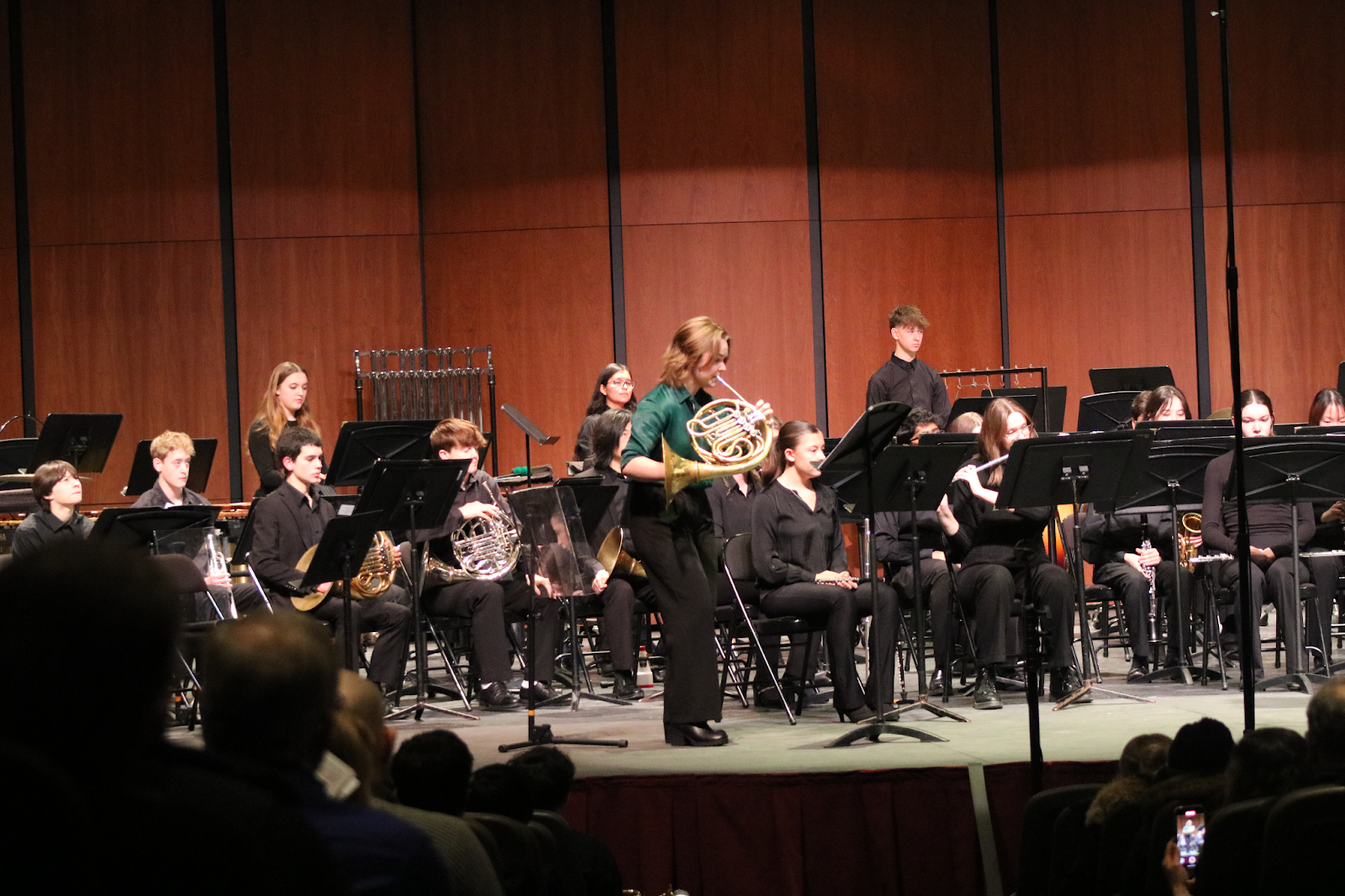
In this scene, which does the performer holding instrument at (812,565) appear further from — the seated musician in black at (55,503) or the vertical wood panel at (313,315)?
the vertical wood panel at (313,315)

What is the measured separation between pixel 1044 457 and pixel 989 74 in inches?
260

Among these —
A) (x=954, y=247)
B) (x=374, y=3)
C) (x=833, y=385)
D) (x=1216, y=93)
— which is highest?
(x=374, y=3)

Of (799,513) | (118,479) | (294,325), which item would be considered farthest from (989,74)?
(118,479)

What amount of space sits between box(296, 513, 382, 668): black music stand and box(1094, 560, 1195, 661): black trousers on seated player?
3441 millimetres

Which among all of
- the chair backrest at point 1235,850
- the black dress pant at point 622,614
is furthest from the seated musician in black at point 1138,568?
the chair backrest at point 1235,850

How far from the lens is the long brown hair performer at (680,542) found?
212 inches

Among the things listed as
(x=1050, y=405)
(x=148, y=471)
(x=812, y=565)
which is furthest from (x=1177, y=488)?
(x=148, y=471)

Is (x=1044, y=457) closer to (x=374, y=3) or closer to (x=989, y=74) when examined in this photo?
(x=989, y=74)

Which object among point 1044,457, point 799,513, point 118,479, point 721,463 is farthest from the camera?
point 118,479

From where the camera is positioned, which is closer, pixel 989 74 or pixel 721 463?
pixel 721 463

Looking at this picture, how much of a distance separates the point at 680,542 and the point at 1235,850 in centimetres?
298

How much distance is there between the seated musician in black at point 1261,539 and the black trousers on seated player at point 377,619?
355cm

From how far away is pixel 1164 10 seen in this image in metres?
11.5

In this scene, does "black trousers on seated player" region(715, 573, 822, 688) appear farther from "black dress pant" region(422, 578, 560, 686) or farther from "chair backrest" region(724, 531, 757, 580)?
"black dress pant" region(422, 578, 560, 686)
